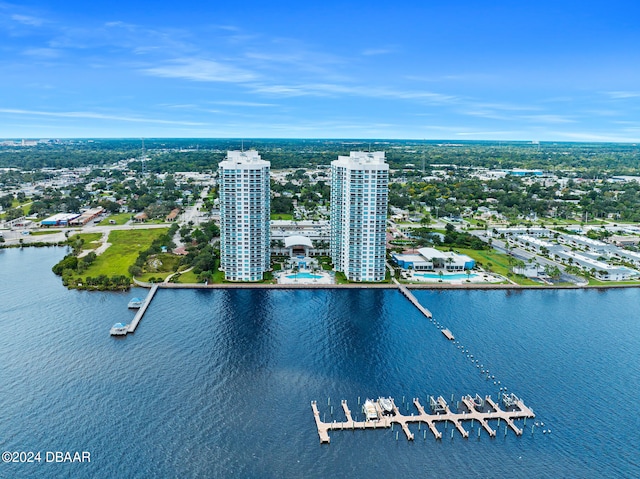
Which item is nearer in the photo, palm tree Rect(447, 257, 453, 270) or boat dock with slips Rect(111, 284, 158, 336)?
boat dock with slips Rect(111, 284, 158, 336)

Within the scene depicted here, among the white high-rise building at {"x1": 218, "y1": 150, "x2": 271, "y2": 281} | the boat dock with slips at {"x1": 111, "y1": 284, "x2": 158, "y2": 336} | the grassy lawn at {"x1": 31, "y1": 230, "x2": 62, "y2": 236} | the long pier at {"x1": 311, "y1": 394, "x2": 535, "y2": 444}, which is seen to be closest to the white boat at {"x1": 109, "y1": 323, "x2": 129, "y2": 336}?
the boat dock with slips at {"x1": 111, "y1": 284, "x2": 158, "y2": 336}

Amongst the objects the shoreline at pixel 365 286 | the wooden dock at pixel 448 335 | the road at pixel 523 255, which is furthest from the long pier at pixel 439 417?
the road at pixel 523 255

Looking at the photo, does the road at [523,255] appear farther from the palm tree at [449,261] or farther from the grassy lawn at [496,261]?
the palm tree at [449,261]

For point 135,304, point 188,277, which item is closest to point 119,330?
point 135,304

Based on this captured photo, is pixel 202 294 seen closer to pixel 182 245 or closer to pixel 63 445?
pixel 182 245

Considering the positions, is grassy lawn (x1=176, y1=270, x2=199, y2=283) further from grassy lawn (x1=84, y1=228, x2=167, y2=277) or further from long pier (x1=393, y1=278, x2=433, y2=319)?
long pier (x1=393, y1=278, x2=433, y2=319)

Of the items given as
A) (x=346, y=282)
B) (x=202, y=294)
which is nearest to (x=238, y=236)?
(x=202, y=294)
